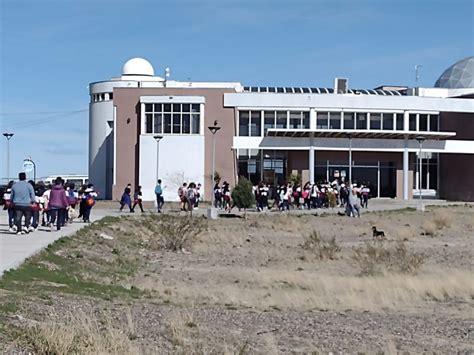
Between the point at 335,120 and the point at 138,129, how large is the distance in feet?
45.8

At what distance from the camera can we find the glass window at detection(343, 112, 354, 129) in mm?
63938

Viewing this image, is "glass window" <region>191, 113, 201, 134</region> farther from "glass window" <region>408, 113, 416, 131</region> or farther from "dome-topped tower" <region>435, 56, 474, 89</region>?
"dome-topped tower" <region>435, 56, 474, 89</region>

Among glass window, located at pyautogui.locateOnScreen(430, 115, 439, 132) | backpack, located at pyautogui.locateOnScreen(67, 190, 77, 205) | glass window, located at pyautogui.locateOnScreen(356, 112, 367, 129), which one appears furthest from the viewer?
glass window, located at pyautogui.locateOnScreen(430, 115, 439, 132)

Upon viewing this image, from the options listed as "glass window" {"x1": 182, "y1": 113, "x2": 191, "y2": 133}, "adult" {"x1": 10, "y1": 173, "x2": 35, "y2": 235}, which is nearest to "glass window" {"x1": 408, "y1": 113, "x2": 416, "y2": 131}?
"glass window" {"x1": 182, "y1": 113, "x2": 191, "y2": 133}

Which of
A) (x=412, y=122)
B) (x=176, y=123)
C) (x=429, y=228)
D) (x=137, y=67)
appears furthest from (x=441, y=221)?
(x=137, y=67)

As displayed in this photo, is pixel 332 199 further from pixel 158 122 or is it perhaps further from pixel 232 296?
pixel 232 296

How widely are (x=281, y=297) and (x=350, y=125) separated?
48449mm

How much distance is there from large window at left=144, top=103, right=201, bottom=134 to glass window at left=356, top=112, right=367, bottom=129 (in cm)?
1153

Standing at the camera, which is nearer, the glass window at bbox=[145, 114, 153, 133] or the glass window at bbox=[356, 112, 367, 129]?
the glass window at bbox=[145, 114, 153, 133]

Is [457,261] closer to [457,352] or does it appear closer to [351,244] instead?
[351,244]

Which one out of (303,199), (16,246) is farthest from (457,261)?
(303,199)

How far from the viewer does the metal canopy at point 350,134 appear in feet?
198

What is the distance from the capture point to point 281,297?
651 inches

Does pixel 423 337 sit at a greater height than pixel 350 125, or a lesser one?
lesser
